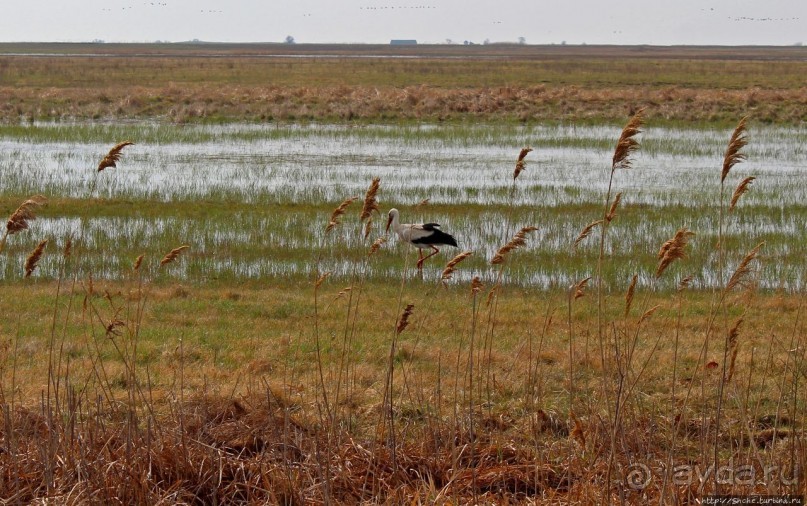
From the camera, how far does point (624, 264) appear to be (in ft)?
44.9

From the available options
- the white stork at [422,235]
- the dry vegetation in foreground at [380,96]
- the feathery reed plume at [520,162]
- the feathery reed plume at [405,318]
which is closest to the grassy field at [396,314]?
the feathery reed plume at [405,318]

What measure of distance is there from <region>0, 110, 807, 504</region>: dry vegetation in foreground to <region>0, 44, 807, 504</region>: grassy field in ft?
0.11

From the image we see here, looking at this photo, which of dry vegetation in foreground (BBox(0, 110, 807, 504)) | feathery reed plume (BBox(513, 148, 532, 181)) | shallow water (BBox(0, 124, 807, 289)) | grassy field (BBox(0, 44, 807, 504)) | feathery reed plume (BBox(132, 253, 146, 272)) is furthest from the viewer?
shallow water (BBox(0, 124, 807, 289))

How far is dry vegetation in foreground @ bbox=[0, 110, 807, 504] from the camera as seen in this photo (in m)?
5.12

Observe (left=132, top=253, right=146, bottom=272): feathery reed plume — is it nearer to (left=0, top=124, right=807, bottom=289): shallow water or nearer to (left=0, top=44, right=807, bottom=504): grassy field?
(left=0, top=44, right=807, bottom=504): grassy field

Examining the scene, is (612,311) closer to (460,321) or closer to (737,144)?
(460,321)

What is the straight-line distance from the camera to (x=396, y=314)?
9102 mm

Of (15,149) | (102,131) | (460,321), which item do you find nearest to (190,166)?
(15,149)

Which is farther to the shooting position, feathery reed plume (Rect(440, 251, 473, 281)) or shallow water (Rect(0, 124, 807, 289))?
shallow water (Rect(0, 124, 807, 289))

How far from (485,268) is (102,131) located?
22.1 metres

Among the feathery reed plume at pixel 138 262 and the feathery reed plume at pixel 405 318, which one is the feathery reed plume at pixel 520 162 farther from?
the feathery reed plume at pixel 138 262

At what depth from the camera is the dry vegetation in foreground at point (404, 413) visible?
512cm

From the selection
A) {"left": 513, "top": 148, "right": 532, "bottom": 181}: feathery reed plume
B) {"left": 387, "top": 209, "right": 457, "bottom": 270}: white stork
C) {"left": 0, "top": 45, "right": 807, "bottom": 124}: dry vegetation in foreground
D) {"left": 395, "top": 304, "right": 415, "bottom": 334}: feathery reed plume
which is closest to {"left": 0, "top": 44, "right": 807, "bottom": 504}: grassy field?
{"left": 395, "top": 304, "right": 415, "bottom": 334}: feathery reed plume

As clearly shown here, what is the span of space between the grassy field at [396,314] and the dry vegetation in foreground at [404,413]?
0.03 meters
